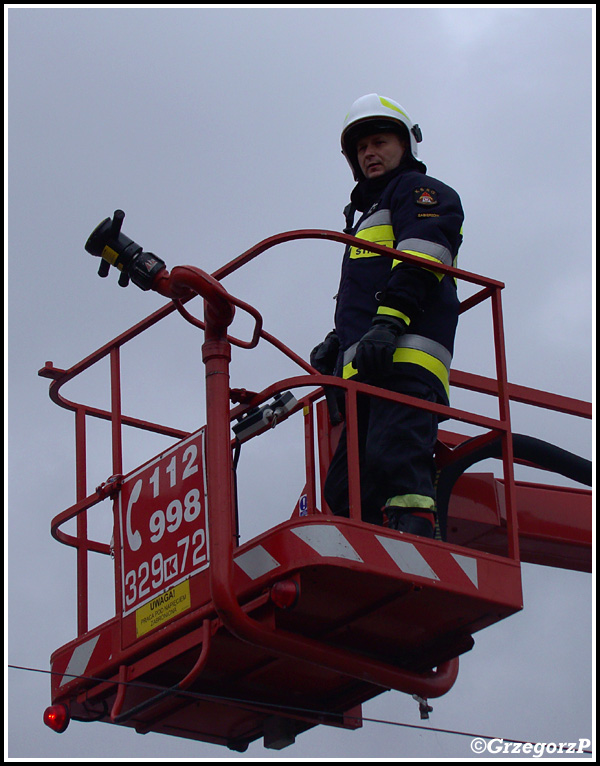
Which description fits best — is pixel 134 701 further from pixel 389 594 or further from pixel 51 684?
pixel 389 594

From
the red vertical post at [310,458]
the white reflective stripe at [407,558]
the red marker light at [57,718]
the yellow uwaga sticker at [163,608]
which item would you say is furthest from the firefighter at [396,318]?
the red marker light at [57,718]

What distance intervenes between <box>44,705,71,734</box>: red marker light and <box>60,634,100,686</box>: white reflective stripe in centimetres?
16

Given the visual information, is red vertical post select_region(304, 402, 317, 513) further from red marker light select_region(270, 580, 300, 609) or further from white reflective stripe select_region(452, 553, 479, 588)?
red marker light select_region(270, 580, 300, 609)

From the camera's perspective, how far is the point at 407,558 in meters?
6.08

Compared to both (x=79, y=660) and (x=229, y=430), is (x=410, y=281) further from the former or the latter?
(x=79, y=660)

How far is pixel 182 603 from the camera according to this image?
6.20 m

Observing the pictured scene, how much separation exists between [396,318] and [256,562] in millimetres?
1346

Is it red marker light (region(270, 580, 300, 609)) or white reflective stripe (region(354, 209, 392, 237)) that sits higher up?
white reflective stripe (region(354, 209, 392, 237))

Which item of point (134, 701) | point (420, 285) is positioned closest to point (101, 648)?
point (134, 701)

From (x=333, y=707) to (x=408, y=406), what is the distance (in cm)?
159

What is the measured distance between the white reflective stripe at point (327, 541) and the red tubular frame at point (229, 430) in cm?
15

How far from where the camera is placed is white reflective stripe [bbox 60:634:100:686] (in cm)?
670

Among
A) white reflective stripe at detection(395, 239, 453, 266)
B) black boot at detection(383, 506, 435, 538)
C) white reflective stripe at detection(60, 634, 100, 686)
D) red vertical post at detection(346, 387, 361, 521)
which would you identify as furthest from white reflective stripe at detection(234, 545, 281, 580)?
white reflective stripe at detection(395, 239, 453, 266)

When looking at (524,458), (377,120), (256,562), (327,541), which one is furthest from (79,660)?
(377,120)
